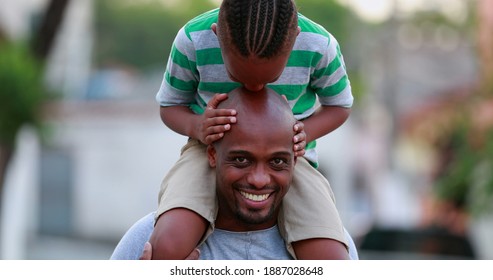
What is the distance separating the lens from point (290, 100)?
3.47 metres

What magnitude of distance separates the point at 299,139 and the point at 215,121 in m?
0.27

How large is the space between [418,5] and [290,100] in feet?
82.6

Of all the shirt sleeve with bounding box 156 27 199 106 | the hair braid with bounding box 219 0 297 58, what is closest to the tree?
the shirt sleeve with bounding box 156 27 199 106

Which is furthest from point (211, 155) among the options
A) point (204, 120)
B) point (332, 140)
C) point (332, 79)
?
point (332, 140)

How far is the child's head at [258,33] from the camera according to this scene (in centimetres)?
306

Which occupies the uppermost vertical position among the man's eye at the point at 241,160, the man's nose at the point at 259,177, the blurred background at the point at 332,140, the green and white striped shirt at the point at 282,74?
the green and white striped shirt at the point at 282,74

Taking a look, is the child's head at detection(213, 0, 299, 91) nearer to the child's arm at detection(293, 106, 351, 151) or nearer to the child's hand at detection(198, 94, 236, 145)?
the child's hand at detection(198, 94, 236, 145)

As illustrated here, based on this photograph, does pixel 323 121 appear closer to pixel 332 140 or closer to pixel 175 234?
pixel 175 234

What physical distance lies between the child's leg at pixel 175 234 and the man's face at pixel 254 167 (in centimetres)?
15

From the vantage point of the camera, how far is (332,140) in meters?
22.8

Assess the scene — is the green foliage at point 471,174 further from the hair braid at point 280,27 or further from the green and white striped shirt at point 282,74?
the hair braid at point 280,27

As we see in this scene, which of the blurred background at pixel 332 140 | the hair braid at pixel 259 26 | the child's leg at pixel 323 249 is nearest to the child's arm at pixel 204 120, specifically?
the hair braid at pixel 259 26
